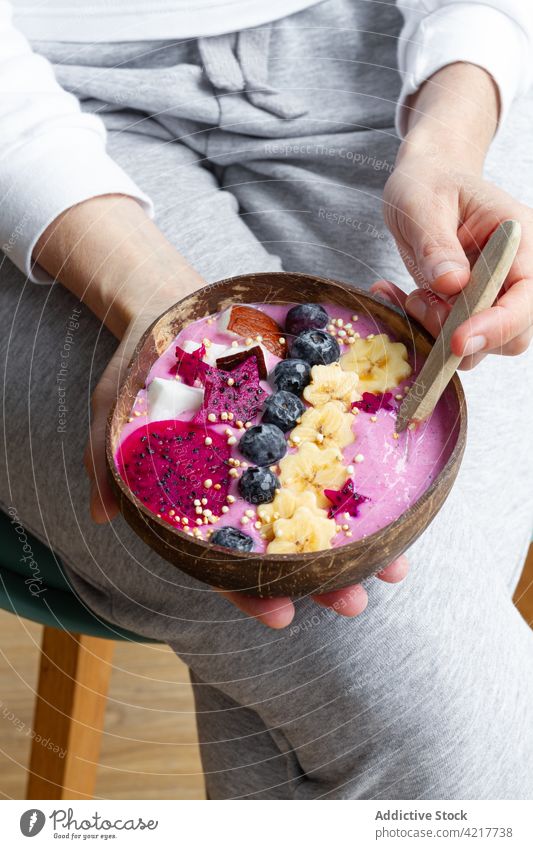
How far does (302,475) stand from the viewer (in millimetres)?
496

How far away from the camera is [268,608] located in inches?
19.7

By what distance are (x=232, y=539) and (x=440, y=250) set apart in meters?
0.22

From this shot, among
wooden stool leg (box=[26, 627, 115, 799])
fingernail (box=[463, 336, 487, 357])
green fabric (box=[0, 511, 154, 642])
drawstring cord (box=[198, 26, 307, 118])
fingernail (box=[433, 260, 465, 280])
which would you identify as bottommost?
wooden stool leg (box=[26, 627, 115, 799])

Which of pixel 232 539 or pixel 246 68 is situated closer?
pixel 232 539

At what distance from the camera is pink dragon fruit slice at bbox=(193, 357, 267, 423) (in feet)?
1.69

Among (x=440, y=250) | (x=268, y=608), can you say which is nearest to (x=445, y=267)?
(x=440, y=250)

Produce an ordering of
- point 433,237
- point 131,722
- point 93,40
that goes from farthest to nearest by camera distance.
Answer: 1. point 131,722
2. point 93,40
3. point 433,237

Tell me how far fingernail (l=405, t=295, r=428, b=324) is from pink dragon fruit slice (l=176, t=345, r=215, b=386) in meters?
0.12

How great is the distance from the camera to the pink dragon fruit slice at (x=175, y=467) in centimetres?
49

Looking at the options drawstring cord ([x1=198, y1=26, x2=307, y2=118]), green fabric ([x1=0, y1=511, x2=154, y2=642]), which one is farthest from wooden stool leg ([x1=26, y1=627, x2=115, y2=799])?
drawstring cord ([x1=198, y1=26, x2=307, y2=118])

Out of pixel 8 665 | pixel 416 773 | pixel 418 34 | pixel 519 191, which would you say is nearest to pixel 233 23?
pixel 418 34

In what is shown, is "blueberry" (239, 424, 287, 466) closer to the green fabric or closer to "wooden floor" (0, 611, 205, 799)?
the green fabric

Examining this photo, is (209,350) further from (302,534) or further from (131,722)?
(131,722)
